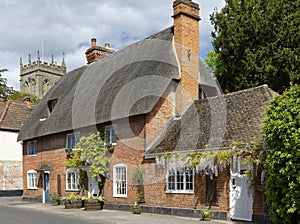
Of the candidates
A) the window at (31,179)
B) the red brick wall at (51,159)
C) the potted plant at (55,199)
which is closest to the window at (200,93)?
the red brick wall at (51,159)

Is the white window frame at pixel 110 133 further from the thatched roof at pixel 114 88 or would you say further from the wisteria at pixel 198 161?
the wisteria at pixel 198 161

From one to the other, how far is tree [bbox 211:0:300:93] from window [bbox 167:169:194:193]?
11.1 metres

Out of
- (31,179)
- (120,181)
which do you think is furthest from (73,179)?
(31,179)

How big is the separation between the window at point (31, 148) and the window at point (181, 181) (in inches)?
579

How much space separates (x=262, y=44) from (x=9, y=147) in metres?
23.8

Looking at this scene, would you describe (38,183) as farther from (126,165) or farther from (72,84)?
(126,165)

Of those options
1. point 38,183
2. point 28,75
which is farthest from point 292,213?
point 28,75

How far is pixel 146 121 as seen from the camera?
2122 centimetres

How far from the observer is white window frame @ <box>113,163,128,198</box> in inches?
879

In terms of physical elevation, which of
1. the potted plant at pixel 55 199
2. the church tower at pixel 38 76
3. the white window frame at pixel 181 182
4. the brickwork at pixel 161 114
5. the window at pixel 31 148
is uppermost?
the church tower at pixel 38 76

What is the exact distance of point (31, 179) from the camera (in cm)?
3152

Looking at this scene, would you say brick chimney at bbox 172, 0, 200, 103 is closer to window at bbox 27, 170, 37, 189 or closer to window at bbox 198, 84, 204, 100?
window at bbox 198, 84, 204, 100

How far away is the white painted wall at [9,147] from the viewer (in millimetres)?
37375

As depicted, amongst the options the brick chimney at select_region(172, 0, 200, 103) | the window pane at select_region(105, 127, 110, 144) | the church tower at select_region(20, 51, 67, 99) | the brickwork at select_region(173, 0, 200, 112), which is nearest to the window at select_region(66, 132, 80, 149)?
the window pane at select_region(105, 127, 110, 144)
